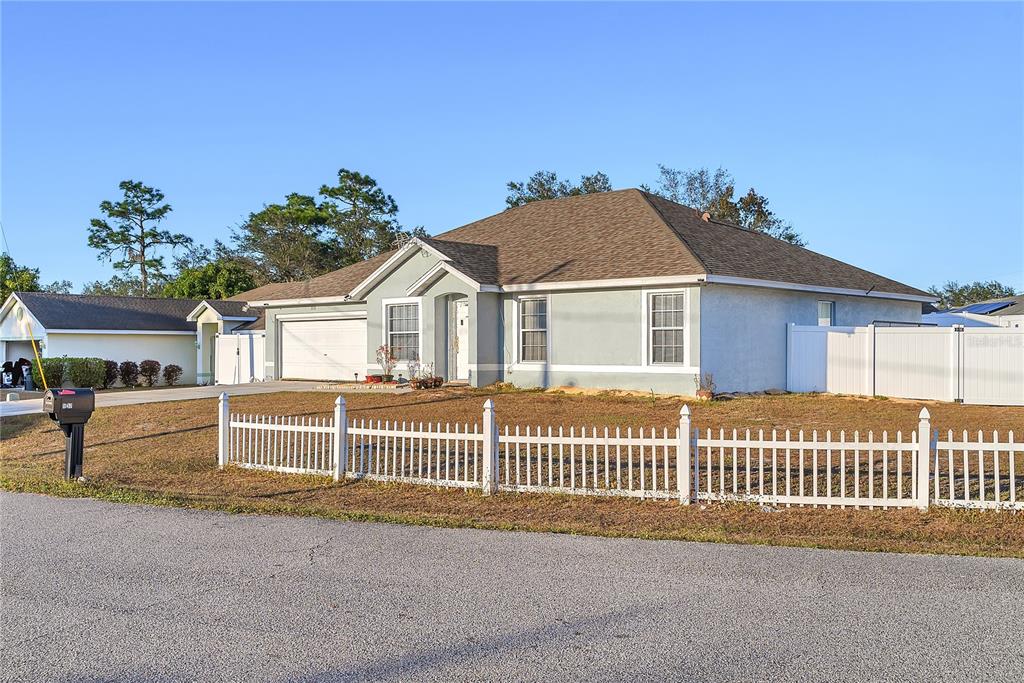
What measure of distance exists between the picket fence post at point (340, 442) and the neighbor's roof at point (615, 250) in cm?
1037

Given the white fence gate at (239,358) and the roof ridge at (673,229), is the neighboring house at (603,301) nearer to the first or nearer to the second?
the roof ridge at (673,229)

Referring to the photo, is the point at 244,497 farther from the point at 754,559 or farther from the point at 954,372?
the point at 954,372

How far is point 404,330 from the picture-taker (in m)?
25.0

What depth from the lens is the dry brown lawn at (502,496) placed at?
8836 millimetres

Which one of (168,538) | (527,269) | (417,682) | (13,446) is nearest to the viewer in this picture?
(417,682)

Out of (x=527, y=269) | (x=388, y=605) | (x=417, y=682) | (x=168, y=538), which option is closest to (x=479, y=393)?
(x=527, y=269)

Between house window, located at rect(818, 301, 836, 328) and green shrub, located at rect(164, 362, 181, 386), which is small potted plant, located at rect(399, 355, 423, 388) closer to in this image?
house window, located at rect(818, 301, 836, 328)

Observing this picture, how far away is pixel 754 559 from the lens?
7.63 m

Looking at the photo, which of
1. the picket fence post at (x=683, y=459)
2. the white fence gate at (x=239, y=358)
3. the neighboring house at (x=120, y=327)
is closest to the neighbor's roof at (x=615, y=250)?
the white fence gate at (x=239, y=358)

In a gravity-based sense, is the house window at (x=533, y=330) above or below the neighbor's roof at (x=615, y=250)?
below

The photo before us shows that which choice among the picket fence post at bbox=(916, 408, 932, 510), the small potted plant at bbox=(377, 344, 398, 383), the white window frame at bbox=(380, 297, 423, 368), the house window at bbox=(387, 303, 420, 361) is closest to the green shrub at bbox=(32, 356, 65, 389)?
the white window frame at bbox=(380, 297, 423, 368)

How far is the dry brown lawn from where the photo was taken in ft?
29.0

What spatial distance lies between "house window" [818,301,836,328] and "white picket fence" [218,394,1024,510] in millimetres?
10822

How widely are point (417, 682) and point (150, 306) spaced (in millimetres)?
37666
